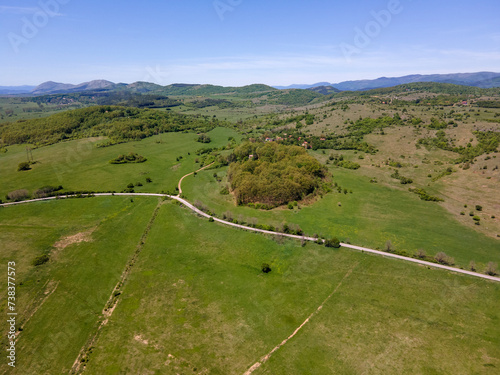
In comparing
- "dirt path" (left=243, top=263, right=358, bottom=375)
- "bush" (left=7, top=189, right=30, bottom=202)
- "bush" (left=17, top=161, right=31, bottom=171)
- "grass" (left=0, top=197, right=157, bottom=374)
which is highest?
"bush" (left=17, top=161, right=31, bottom=171)

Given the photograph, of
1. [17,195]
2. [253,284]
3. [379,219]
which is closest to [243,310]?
→ [253,284]

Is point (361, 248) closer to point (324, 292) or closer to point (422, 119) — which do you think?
point (324, 292)

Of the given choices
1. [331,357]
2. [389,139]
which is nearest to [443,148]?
[389,139]

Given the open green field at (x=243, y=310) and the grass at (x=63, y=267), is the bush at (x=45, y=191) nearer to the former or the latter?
the grass at (x=63, y=267)

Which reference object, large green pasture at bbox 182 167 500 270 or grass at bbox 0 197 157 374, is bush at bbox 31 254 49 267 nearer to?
grass at bbox 0 197 157 374

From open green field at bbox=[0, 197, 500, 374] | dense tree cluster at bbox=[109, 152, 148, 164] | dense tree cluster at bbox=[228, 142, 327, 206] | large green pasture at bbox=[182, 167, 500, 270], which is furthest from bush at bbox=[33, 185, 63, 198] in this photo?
dense tree cluster at bbox=[228, 142, 327, 206]

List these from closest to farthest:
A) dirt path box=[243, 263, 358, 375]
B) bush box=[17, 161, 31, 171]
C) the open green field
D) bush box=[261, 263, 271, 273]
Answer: dirt path box=[243, 263, 358, 375], the open green field, bush box=[261, 263, 271, 273], bush box=[17, 161, 31, 171]
